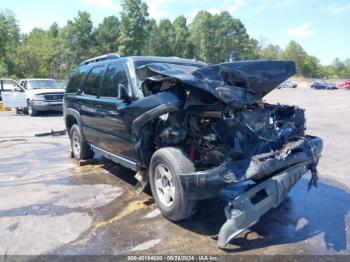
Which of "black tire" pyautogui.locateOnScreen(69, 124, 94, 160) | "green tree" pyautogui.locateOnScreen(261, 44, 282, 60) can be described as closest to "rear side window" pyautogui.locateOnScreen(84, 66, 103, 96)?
"black tire" pyautogui.locateOnScreen(69, 124, 94, 160)

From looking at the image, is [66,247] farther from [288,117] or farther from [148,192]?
[288,117]

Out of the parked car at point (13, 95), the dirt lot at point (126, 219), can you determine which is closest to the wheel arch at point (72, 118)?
the dirt lot at point (126, 219)

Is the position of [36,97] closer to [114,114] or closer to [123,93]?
[114,114]

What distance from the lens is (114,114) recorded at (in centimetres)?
547

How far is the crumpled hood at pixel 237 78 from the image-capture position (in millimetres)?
3939

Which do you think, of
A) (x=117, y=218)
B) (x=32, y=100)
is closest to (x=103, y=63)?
(x=117, y=218)

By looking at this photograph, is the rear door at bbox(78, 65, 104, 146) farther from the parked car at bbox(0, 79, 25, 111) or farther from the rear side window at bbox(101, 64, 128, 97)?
the parked car at bbox(0, 79, 25, 111)

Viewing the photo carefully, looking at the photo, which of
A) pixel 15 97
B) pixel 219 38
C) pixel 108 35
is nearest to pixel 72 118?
pixel 15 97

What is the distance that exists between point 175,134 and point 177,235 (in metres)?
1.19

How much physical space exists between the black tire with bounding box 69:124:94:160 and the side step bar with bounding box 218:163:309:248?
433 centimetres

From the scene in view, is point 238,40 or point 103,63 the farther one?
point 238,40

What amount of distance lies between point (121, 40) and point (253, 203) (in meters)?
64.0

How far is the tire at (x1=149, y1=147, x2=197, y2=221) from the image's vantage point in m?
4.09

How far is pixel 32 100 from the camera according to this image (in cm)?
1731
